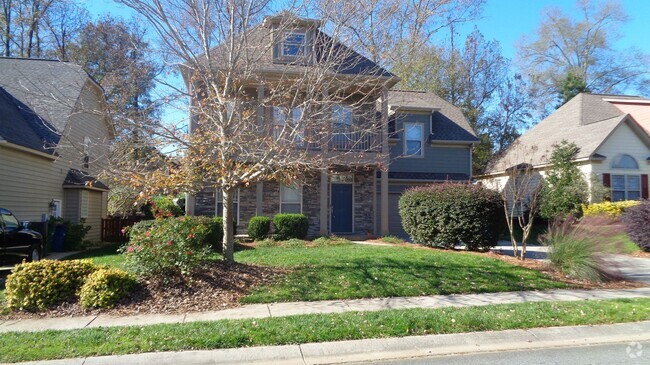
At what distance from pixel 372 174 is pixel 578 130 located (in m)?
11.5

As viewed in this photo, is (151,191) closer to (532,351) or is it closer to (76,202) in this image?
(532,351)

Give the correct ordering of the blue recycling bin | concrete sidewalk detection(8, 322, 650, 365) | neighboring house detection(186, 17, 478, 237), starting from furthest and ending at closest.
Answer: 1. neighboring house detection(186, 17, 478, 237)
2. the blue recycling bin
3. concrete sidewalk detection(8, 322, 650, 365)

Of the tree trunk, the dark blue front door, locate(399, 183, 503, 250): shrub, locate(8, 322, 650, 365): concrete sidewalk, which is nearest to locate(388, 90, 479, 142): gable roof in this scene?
the dark blue front door

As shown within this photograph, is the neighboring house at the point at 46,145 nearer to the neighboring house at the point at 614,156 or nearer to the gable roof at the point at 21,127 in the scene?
the gable roof at the point at 21,127

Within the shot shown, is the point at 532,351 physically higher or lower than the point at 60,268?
lower

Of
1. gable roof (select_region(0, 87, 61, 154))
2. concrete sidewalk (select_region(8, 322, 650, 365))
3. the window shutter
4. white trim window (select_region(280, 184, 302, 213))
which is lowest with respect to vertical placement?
concrete sidewalk (select_region(8, 322, 650, 365))

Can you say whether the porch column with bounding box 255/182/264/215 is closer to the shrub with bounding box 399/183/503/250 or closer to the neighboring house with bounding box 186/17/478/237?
the neighboring house with bounding box 186/17/478/237

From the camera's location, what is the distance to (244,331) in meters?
6.05

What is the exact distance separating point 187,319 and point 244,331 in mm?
1322

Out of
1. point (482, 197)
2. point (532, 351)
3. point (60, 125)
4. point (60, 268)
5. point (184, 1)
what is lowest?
point (532, 351)

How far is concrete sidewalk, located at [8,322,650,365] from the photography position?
5.37 m

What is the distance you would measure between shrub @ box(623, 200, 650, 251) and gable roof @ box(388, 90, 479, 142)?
26.3 feet

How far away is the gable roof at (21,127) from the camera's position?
45.6 ft

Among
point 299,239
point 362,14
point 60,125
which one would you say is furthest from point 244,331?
point 60,125
